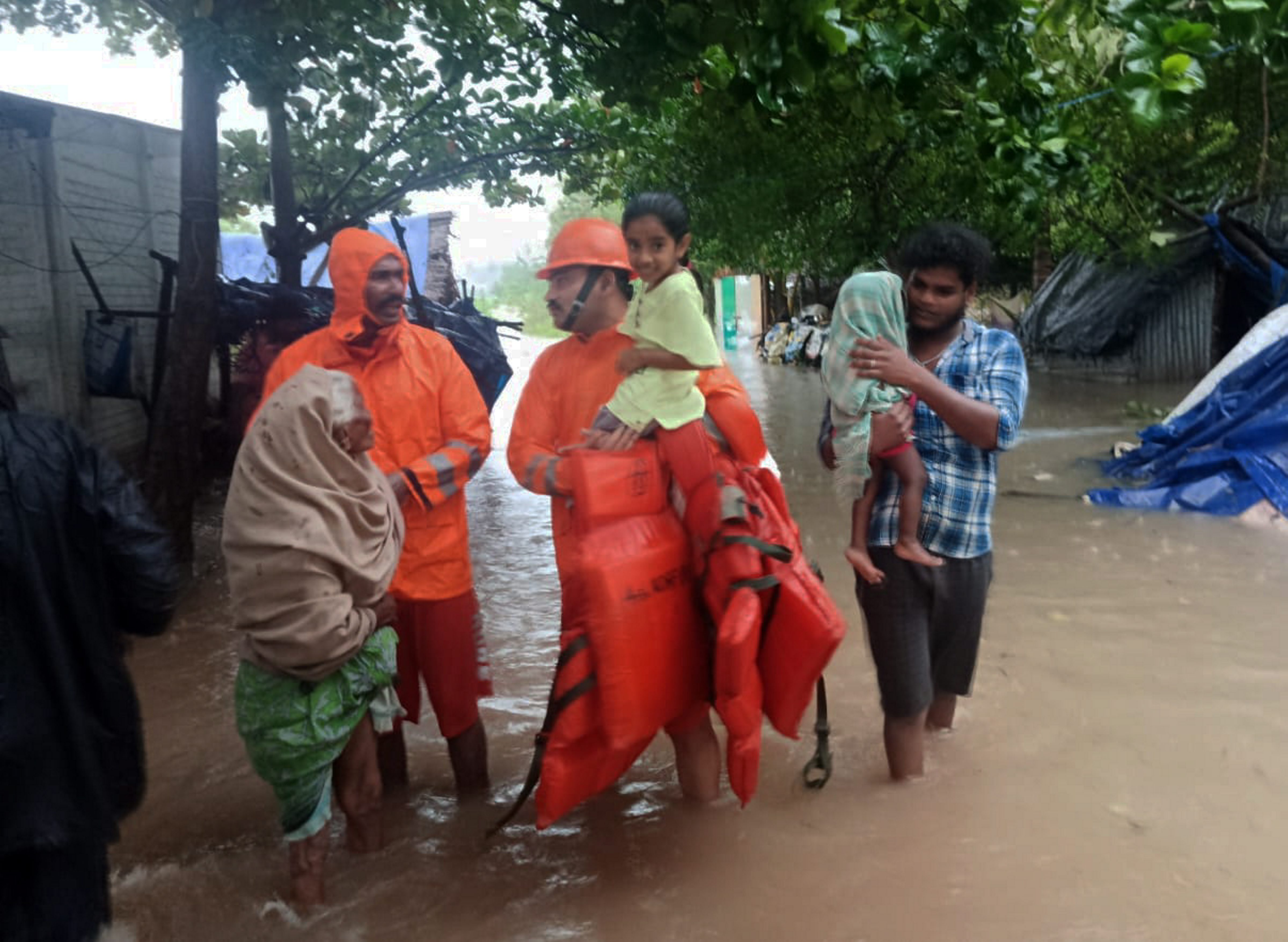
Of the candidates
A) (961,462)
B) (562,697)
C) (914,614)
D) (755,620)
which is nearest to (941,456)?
Answer: (961,462)

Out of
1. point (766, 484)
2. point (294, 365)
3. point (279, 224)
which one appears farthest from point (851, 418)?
point (279, 224)

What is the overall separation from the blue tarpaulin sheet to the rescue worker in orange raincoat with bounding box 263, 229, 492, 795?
5.57 metres

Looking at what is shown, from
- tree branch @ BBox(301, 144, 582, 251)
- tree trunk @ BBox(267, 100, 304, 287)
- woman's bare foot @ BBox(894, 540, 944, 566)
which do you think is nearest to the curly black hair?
woman's bare foot @ BBox(894, 540, 944, 566)

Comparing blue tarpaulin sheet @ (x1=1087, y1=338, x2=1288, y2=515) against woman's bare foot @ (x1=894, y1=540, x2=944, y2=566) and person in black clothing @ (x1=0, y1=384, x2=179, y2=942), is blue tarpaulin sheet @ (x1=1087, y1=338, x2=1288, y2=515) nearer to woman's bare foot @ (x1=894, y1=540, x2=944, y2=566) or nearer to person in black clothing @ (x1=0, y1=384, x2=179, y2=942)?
woman's bare foot @ (x1=894, y1=540, x2=944, y2=566)

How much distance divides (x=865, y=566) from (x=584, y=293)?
1141 millimetres

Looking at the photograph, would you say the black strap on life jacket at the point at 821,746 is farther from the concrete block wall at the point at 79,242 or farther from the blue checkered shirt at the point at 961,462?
the concrete block wall at the point at 79,242

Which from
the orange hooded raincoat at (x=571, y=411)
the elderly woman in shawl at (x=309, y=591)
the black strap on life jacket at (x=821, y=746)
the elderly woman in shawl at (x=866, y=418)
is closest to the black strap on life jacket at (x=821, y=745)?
the black strap on life jacket at (x=821, y=746)

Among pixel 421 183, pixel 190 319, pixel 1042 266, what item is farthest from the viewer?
pixel 1042 266

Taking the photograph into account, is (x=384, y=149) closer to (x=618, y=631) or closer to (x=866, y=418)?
(x=866, y=418)

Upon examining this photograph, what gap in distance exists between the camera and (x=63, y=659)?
212 cm

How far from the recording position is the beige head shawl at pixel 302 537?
95.3 inches

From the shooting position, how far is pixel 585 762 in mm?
2576

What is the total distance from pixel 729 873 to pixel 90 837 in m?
1.65

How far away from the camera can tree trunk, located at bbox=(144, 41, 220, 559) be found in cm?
574
